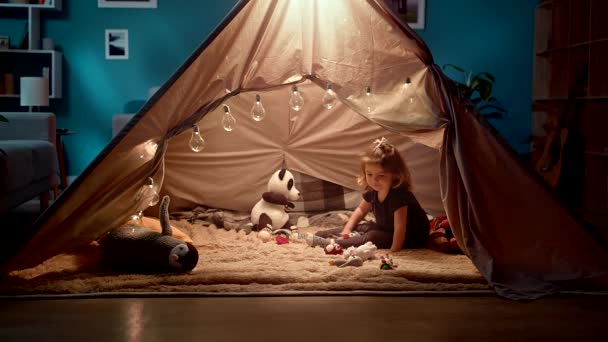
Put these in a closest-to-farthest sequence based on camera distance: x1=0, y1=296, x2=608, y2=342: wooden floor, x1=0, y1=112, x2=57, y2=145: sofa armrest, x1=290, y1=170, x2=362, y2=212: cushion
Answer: x1=0, y1=296, x2=608, y2=342: wooden floor, x1=290, y1=170, x2=362, y2=212: cushion, x1=0, y1=112, x2=57, y2=145: sofa armrest

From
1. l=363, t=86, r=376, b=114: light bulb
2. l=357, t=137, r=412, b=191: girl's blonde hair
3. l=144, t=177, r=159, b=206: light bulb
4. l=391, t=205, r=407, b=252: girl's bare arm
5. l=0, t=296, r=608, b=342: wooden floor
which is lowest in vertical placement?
l=0, t=296, r=608, b=342: wooden floor

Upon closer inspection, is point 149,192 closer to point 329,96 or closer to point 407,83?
point 329,96

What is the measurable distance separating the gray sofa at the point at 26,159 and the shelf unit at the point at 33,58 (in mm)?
951

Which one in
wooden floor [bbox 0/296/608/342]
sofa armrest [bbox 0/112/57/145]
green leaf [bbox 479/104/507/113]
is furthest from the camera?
green leaf [bbox 479/104/507/113]

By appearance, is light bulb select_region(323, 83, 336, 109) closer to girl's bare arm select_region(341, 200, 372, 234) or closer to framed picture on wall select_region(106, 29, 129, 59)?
girl's bare arm select_region(341, 200, 372, 234)

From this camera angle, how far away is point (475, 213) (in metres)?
2.45

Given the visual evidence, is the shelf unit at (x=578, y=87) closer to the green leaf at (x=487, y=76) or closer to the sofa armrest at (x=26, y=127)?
the green leaf at (x=487, y=76)

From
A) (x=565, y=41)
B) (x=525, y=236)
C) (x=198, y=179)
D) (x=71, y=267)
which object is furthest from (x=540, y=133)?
(x=71, y=267)

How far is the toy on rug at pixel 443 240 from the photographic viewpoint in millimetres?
2941

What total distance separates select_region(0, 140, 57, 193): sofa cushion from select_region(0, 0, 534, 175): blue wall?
113 cm

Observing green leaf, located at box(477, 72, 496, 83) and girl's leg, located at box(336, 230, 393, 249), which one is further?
green leaf, located at box(477, 72, 496, 83)

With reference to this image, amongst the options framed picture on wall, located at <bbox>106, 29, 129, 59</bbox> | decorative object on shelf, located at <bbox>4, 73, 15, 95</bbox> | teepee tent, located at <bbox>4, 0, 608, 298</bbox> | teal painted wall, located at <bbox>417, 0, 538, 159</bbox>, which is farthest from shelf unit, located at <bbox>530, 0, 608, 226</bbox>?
decorative object on shelf, located at <bbox>4, 73, 15, 95</bbox>

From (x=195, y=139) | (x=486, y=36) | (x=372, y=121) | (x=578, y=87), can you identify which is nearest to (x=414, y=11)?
(x=486, y=36)

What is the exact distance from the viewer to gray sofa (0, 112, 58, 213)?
335 cm
